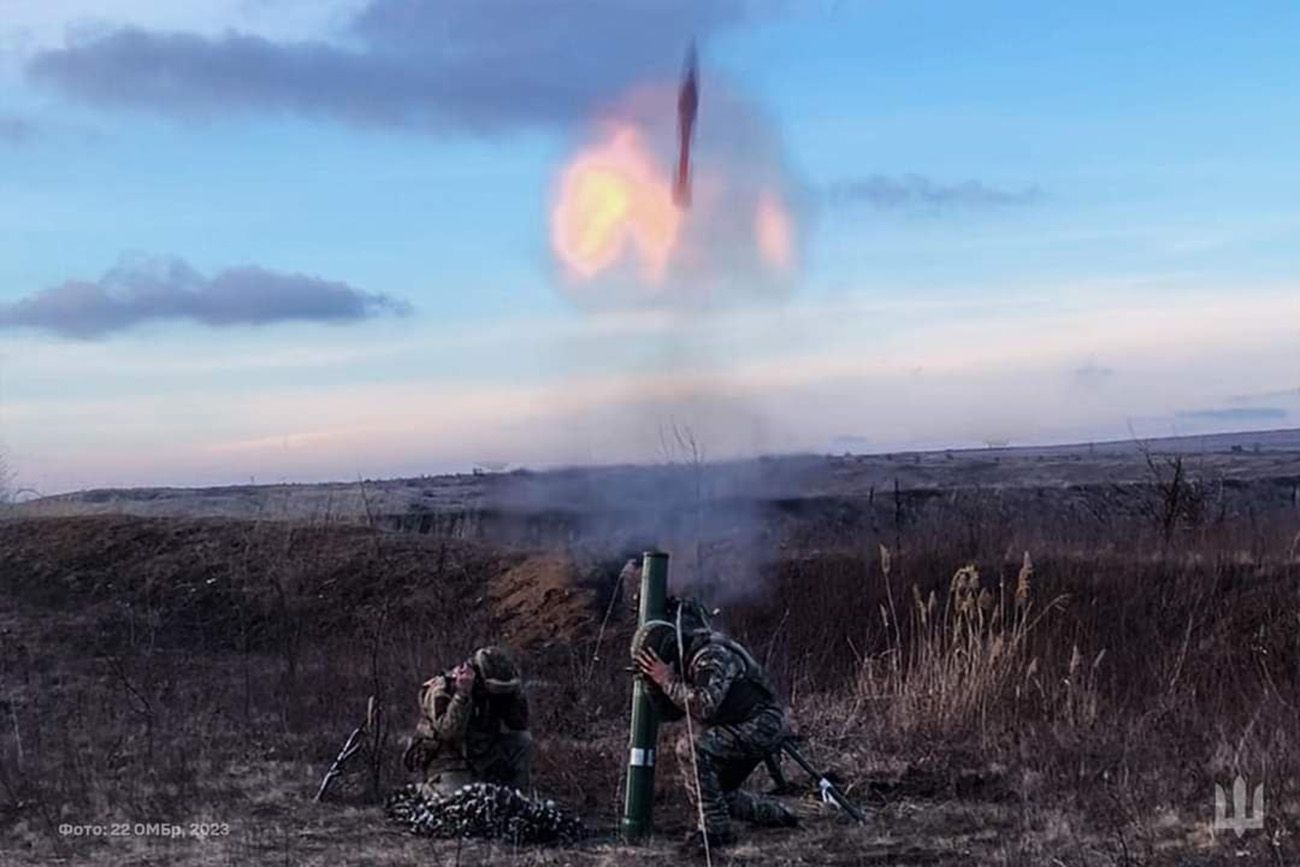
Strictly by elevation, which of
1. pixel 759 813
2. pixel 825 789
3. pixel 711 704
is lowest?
pixel 759 813

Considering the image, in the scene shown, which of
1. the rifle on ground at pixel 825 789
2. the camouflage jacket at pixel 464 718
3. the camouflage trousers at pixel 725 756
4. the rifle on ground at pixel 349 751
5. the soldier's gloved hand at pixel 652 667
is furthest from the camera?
the rifle on ground at pixel 349 751

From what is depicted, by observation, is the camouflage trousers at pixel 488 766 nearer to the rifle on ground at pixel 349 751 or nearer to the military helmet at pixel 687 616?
the rifle on ground at pixel 349 751

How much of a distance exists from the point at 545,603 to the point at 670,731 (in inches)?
312

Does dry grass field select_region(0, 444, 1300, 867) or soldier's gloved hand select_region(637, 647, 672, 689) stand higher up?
soldier's gloved hand select_region(637, 647, 672, 689)

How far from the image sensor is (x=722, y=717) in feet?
30.5

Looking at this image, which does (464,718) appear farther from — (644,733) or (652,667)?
(652,667)

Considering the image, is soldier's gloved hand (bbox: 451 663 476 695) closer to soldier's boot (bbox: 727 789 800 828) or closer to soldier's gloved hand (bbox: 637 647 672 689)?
soldier's gloved hand (bbox: 637 647 672 689)

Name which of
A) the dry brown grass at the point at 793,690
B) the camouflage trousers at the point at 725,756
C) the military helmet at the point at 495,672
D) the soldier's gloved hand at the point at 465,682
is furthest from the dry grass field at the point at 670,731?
the military helmet at the point at 495,672

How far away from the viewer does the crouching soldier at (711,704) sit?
9133 millimetres

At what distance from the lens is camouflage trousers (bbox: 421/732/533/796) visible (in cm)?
992

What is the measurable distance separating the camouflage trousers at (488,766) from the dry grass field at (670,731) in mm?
433

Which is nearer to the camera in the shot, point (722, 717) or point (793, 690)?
point (722, 717)

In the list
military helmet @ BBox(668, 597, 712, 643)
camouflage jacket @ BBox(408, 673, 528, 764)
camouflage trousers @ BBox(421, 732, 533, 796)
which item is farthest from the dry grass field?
military helmet @ BBox(668, 597, 712, 643)

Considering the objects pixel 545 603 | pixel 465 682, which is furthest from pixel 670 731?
pixel 545 603
